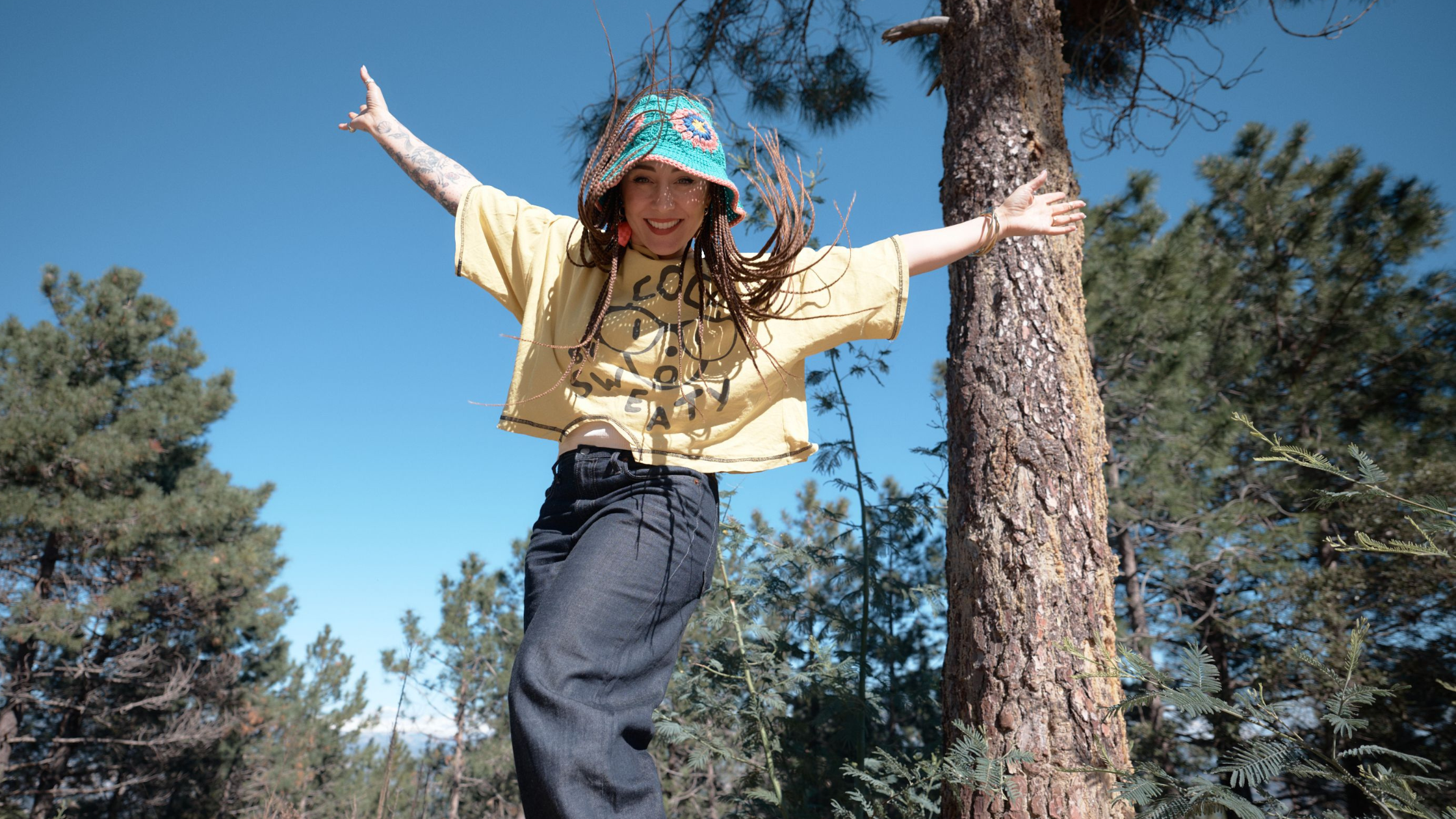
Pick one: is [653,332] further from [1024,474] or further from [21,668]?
[21,668]

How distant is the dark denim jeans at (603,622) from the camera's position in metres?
1.10

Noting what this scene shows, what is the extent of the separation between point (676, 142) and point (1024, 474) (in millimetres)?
1333

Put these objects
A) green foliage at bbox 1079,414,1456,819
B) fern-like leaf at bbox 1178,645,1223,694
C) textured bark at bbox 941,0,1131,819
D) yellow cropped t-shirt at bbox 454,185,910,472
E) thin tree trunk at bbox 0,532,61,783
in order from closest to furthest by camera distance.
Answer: green foliage at bbox 1079,414,1456,819 → fern-like leaf at bbox 1178,645,1223,694 → yellow cropped t-shirt at bbox 454,185,910,472 → textured bark at bbox 941,0,1131,819 → thin tree trunk at bbox 0,532,61,783

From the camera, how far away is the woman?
130 cm

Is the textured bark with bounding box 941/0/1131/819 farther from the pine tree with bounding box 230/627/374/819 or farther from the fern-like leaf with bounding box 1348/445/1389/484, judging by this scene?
the pine tree with bounding box 230/627/374/819

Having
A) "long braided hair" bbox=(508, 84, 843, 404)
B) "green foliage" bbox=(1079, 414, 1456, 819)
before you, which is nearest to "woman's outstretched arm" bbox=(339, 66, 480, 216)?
"long braided hair" bbox=(508, 84, 843, 404)

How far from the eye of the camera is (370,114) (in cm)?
174

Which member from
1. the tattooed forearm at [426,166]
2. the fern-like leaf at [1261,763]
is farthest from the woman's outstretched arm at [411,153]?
the fern-like leaf at [1261,763]

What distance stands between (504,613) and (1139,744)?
12.2 m

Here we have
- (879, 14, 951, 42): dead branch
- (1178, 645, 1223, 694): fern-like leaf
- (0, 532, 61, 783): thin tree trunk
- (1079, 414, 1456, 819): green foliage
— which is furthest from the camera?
(0, 532, 61, 783): thin tree trunk

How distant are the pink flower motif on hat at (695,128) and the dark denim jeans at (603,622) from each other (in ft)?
2.04

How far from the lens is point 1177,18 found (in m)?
4.21

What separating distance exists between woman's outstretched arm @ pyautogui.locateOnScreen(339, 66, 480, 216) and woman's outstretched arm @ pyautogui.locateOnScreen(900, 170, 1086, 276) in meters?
0.95

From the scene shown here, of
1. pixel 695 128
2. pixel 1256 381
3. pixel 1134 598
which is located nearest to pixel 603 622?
pixel 695 128
